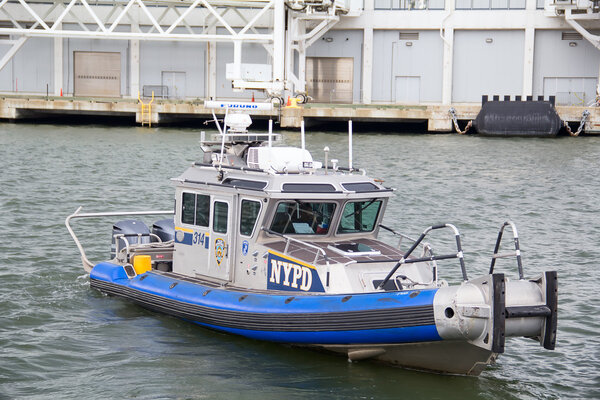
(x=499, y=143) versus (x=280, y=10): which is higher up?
(x=280, y=10)

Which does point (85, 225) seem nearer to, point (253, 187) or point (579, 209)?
point (253, 187)

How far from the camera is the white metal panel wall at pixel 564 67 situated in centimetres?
4975

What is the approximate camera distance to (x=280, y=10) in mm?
45500

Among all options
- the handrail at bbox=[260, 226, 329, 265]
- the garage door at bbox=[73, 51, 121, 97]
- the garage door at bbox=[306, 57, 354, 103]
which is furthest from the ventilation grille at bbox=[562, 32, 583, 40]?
the handrail at bbox=[260, 226, 329, 265]

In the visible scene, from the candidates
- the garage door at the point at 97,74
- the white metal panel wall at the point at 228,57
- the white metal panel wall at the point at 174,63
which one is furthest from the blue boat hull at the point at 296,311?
the garage door at the point at 97,74

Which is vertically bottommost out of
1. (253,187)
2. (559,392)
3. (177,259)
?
(559,392)

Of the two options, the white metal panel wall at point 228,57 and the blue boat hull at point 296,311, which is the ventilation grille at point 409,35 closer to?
the white metal panel wall at point 228,57

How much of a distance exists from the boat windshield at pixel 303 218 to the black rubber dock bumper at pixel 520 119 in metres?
31.7

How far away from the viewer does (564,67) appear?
50062 millimetres

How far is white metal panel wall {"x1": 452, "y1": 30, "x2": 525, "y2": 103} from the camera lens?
165 ft

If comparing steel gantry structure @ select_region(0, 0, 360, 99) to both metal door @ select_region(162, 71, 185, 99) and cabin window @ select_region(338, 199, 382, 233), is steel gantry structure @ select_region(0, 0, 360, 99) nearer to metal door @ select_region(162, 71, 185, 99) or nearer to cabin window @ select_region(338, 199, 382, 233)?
metal door @ select_region(162, 71, 185, 99)

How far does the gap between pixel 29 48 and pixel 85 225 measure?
37620 mm

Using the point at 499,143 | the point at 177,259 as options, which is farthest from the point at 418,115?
the point at 177,259

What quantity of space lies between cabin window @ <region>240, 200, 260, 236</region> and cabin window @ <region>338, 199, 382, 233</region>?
A: 108cm
